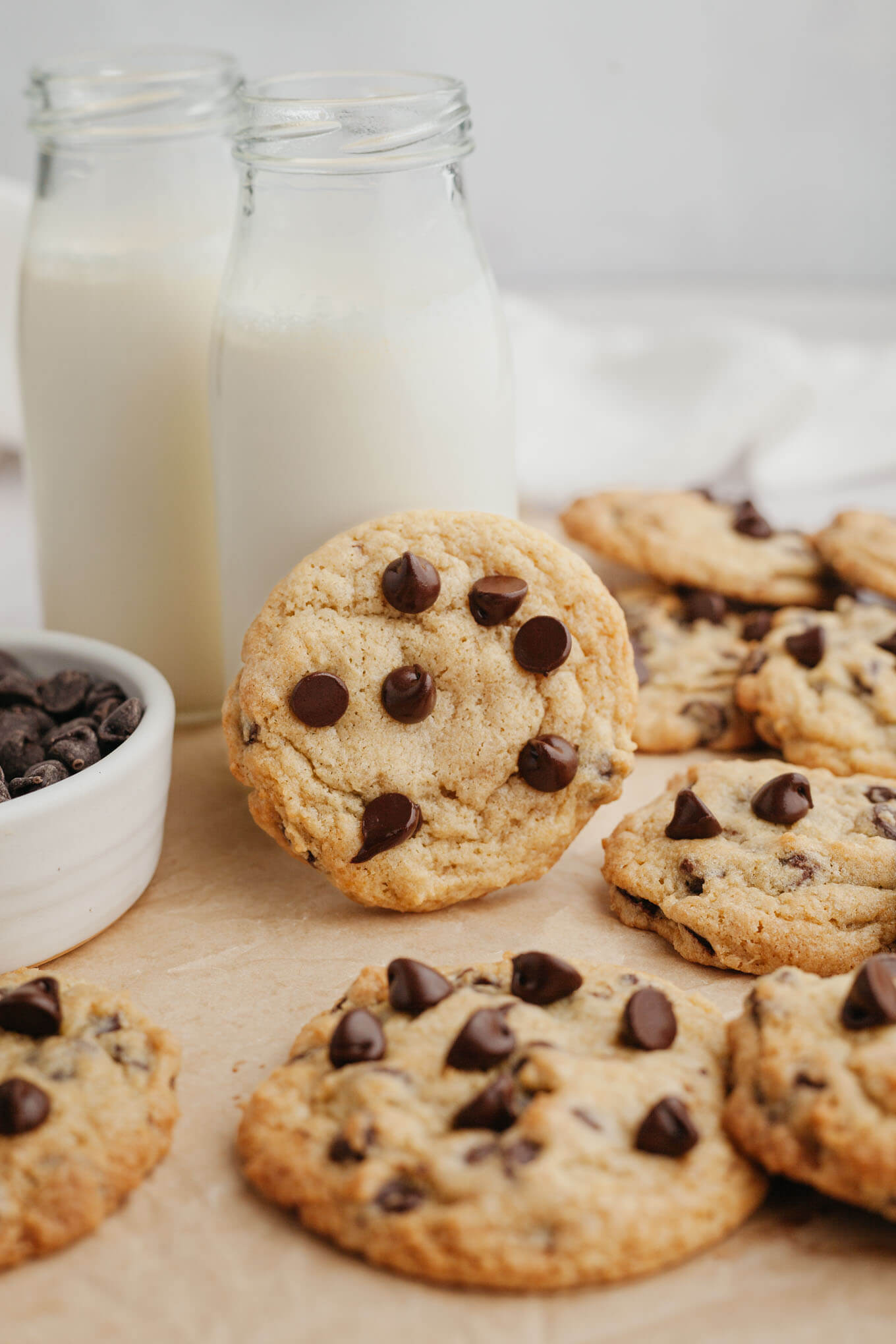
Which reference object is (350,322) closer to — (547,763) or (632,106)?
(547,763)

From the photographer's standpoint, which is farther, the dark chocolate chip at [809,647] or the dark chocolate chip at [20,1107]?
the dark chocolate chip at [809,647]

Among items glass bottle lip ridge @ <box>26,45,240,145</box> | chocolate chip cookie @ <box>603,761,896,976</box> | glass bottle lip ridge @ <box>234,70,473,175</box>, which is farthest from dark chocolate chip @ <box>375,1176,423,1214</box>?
glass bottle lip ridge @ <box>26,45,240,145</box>

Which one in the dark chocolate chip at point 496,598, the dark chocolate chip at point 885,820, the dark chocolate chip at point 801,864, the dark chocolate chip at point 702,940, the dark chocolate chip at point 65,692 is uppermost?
the dark chocolate chip at point 496,598

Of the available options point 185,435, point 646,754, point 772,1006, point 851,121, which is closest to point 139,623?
point 185,435

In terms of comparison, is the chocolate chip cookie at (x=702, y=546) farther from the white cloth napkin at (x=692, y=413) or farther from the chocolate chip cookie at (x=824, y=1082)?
the chocolate chip cookie at (x=824, y=1082)

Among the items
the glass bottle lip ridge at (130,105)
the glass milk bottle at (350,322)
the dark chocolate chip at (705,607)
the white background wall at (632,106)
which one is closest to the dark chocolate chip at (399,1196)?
the glass milk bottle at (350,322)

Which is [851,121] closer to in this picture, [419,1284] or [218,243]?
[218,243]
